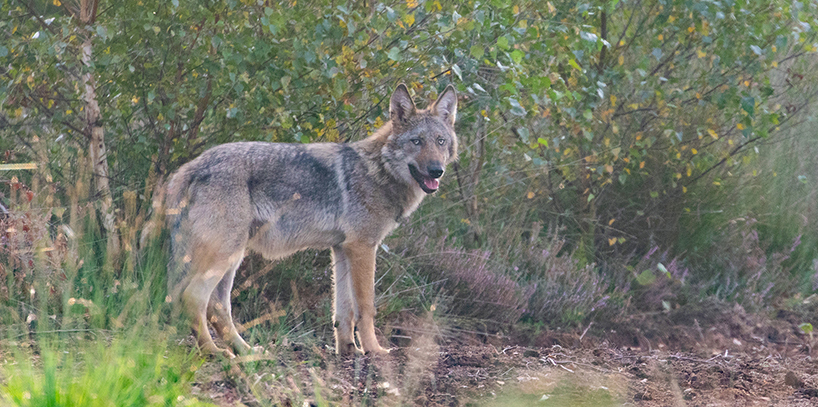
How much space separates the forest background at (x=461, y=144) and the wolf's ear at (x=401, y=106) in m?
0.28

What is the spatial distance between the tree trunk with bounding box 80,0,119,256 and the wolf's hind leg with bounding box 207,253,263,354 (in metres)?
1.10

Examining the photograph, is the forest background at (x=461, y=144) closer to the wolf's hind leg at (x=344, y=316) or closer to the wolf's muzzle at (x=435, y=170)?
the wolf's hind leg at (x=344, y=316)

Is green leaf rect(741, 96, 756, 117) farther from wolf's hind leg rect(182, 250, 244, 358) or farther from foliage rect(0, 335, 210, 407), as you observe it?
foliage rect(0, 335, 210, 407)

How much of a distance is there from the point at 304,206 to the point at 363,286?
2.07ft

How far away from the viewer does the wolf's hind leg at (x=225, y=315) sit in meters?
4.23

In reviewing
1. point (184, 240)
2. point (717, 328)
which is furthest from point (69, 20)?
point (717, 328)

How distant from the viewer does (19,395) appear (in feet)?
9.04

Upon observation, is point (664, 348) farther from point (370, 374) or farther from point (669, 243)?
point (370, 374)

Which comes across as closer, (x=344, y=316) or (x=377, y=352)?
(x=377, y=352)

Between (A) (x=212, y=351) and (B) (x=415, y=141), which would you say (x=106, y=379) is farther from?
(B) (x=415, y=141)

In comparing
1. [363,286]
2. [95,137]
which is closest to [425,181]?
[363,286]

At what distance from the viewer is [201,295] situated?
4.16 metres

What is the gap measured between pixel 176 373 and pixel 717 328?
193 inches

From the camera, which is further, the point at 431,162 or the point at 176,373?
the point at 431,162
